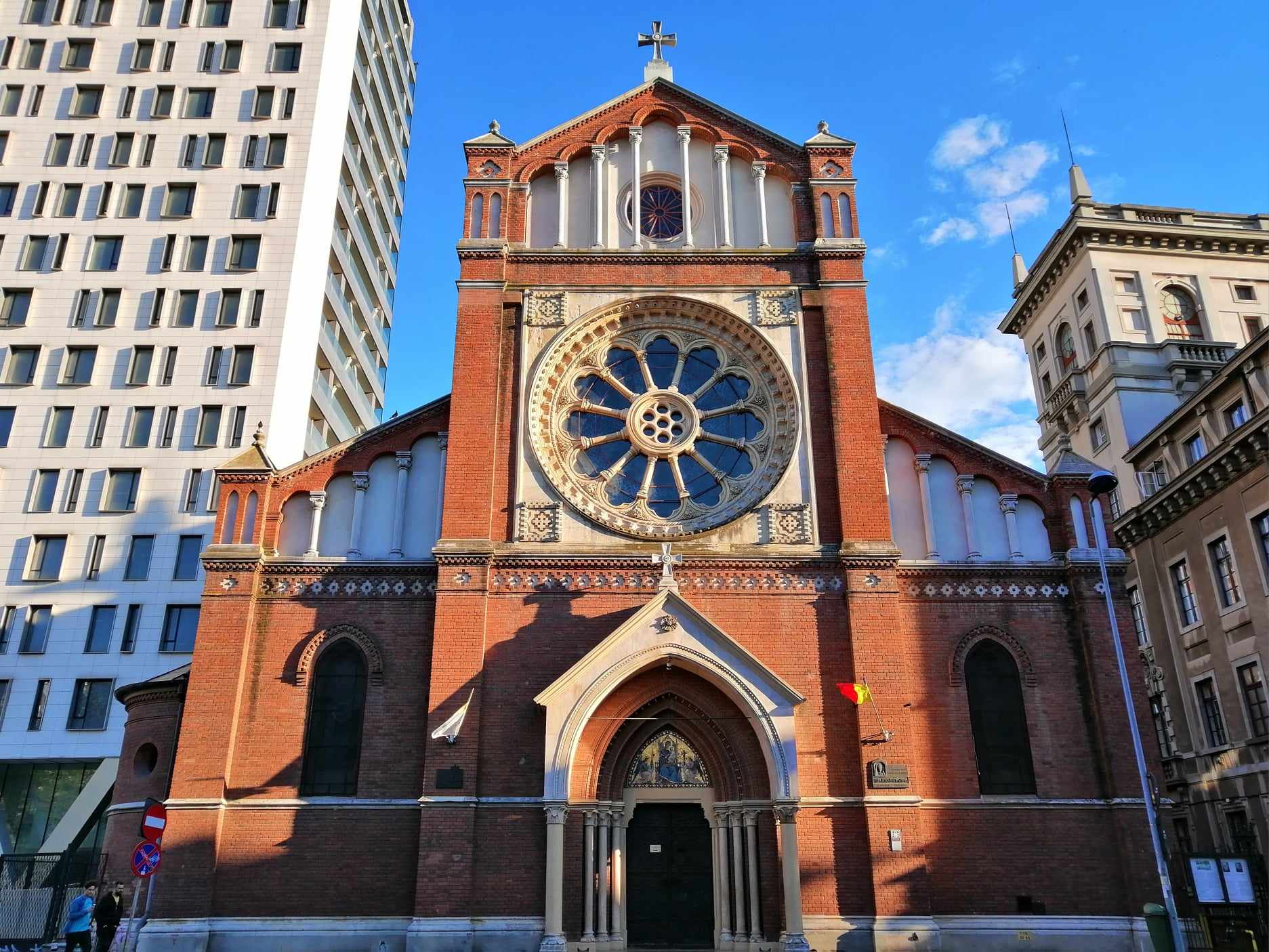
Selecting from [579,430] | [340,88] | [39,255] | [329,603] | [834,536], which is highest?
[340,88]

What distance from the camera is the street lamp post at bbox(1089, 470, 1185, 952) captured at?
16.9 meters

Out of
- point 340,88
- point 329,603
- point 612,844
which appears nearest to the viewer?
point 612,844

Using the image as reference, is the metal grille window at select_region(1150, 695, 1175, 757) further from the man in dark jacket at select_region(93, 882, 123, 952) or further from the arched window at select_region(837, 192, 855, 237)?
the man in dark jacket at select_region(93, 882, 123, 952)

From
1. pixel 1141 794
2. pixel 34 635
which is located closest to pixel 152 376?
pixel 34 635

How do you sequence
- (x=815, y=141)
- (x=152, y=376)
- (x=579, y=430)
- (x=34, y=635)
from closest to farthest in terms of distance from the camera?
(x=579, y=430) < (x=815, y=141) < (x=34, y=635) < (x=152, y=376)

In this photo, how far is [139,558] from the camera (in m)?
35.5

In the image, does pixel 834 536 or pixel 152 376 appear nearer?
pixel 834 536

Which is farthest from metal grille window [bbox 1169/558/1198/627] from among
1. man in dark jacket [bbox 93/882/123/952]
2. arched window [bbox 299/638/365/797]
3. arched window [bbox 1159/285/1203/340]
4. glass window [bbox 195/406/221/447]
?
glass window [bbox 195/406/221/447]

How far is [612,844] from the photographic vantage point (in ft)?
64.6

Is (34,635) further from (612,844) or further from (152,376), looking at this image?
(612,844)

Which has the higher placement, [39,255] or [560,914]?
[39,255]

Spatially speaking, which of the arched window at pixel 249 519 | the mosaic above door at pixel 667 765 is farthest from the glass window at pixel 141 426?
the mosaic above door at pixel 667 765

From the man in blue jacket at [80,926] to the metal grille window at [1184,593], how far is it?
3013 centimetres

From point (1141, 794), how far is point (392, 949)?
14.6m
